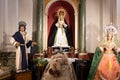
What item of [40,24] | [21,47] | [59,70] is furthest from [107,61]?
[40,24]

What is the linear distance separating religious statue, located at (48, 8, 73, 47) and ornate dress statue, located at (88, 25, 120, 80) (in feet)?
4.28

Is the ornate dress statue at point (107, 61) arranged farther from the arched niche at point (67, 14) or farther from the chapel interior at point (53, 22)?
the arched niche at point (67, 14)

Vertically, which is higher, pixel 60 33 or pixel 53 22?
pixel 53 22

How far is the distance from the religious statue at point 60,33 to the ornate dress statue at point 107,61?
1.31m

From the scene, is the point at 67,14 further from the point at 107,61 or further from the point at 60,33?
the point at 107,61

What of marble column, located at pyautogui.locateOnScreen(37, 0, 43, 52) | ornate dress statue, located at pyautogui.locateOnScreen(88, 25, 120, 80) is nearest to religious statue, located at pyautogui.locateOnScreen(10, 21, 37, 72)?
marble column, located at pyautogui.locateOnScreen(37, 0, 43, 52)

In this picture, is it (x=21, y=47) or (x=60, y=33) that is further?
(x=60, y=33)

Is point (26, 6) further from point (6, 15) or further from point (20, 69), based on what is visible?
point (20, 69)

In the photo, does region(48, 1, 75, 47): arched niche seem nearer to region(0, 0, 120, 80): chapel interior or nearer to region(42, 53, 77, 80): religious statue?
region(0, 0, 120, 80): chapel interior

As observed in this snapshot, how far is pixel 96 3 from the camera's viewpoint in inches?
331

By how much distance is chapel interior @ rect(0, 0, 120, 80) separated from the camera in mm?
7578

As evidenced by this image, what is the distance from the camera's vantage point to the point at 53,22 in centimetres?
822

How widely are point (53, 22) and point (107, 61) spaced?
2.25 metres

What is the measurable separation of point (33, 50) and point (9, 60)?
734mm
